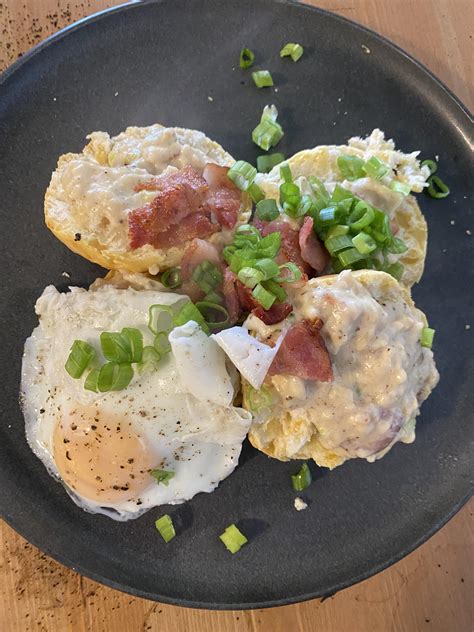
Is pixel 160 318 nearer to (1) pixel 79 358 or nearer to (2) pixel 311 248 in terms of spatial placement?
(1) pixel 79 358

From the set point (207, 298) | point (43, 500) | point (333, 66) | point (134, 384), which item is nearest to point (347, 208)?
point (207, 298)

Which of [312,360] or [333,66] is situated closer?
[312,360]

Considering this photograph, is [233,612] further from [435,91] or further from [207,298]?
[435,91]

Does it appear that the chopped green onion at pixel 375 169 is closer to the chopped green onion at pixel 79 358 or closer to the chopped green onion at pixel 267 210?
the chopped green onion at pixel 267 210

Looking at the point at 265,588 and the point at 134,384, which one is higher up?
the point at 134,384

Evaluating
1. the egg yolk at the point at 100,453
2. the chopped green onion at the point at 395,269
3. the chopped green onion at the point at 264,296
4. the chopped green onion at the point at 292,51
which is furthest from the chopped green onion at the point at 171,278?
the chopped green onion at the point at 292,51

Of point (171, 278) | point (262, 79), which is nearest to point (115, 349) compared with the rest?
point (171, 278)

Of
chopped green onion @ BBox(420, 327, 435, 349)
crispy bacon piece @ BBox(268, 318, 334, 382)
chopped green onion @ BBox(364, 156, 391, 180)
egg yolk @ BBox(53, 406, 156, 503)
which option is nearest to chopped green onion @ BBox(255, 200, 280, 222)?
chopped green onion @ BBox(364, 156, 391, 180)
